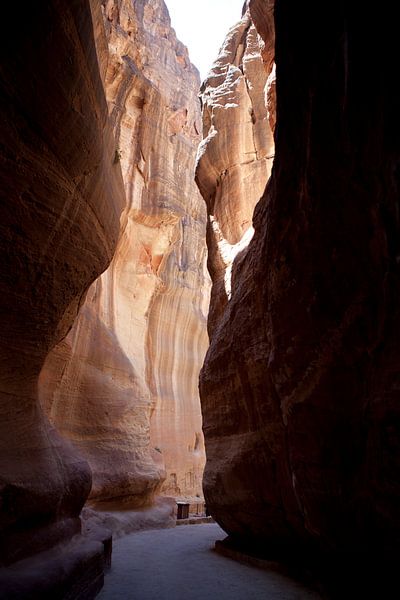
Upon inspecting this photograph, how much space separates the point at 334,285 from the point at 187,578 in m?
3.99

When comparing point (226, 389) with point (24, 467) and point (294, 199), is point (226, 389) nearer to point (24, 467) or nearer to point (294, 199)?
point (24, 467)

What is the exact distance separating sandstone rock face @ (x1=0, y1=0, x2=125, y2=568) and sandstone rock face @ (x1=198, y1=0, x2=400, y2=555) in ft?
6.93

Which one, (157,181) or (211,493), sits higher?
(157,181)

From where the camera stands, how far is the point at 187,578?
4918mm

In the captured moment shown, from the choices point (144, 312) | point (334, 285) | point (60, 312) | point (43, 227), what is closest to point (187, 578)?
point (60, 312)

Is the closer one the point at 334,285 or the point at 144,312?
the point at 334,285

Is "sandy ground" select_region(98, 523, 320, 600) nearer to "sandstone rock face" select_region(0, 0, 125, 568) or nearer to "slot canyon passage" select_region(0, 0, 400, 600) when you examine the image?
"slot canyon passage" select_region(0, 0, 400, 600)

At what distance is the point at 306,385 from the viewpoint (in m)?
3.81

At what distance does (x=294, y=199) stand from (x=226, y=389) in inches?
136

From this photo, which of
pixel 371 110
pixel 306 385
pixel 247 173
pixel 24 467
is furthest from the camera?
pixel 247 173

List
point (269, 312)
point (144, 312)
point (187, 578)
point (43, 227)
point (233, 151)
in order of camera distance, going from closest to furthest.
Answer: point (43, 227), point (269, 312), point (187, 578), point (233, 151), point (144, 312)

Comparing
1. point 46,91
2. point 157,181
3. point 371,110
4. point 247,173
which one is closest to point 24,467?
point 46,91

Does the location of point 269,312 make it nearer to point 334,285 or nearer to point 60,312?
point 334,285

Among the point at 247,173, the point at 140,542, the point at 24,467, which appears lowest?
the point at 140,542
